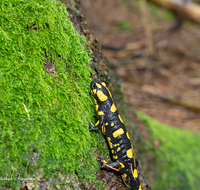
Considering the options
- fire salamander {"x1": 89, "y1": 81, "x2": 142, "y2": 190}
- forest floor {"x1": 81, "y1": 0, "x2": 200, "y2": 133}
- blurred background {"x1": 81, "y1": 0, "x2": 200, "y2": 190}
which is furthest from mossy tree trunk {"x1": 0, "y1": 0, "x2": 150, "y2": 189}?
forest floor {"x1": 81, "y1": 0, "x2": 200, "y2": 133}

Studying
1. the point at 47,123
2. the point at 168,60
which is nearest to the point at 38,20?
the point at 47,123

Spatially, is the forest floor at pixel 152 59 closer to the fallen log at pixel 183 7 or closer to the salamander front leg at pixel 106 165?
the fallen log at pixel 183 7

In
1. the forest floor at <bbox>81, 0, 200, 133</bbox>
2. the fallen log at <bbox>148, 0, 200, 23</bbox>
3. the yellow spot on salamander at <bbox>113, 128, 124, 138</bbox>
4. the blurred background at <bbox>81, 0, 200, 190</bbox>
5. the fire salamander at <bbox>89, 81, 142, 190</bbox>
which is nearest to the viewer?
the fire salamander at <bbox>89, 81, 142, 190</bbox>

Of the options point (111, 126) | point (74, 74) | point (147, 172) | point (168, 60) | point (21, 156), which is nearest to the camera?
point (21, 156)

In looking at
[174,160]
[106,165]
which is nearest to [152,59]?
[174,160]

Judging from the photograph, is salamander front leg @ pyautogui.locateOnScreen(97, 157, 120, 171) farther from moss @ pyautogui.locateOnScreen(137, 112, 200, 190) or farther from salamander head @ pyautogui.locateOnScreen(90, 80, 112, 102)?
moss @ pyautogui.locateOnScreen(137, 112, 200, 190)

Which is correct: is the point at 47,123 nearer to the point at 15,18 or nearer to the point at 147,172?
the point at 15,18
